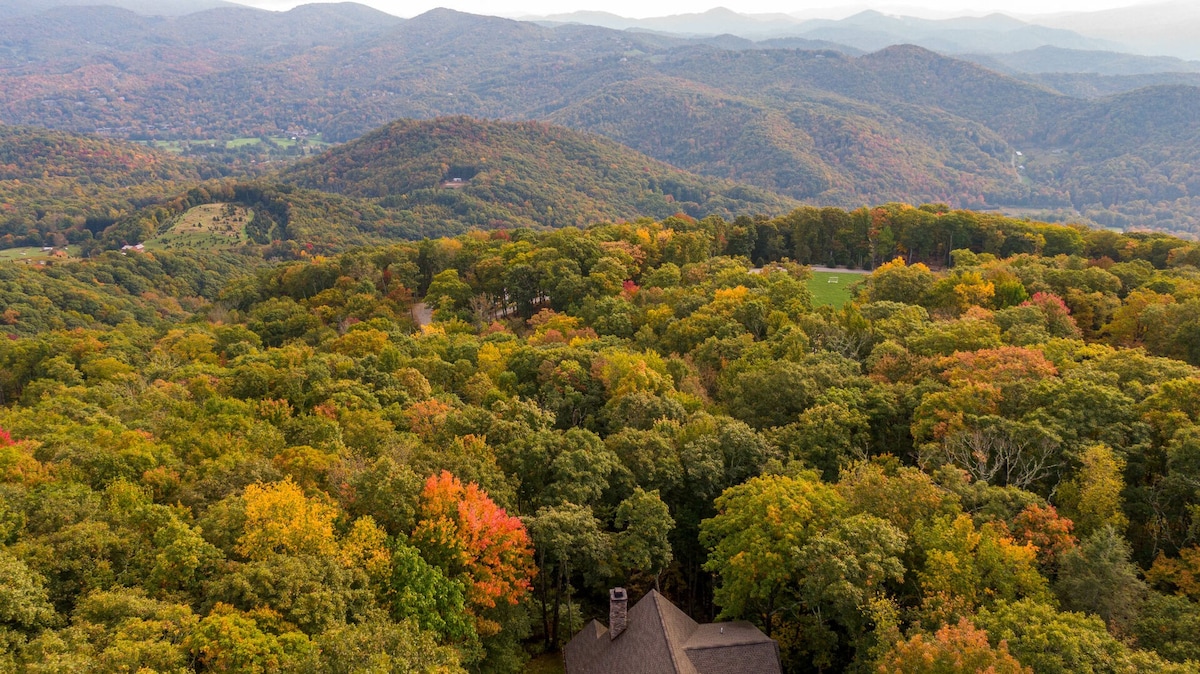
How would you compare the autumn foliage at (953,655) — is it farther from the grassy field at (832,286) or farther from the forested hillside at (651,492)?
the grassy field at (832,286)

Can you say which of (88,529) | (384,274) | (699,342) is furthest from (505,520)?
(384,274)

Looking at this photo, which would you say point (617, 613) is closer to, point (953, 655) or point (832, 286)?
point (953, 655)

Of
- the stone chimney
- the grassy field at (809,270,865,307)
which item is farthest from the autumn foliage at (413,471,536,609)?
the grassy field at (809,270,865,307)

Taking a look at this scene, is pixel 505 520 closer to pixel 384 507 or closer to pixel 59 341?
pixel 384 507

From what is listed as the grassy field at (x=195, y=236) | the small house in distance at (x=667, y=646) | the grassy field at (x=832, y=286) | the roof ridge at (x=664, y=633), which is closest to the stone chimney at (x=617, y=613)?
the small house in distance at (x=667, y=646)

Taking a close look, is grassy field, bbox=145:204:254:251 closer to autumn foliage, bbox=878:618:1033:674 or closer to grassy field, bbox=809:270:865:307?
grassy field, bbox=809:270:865:307
